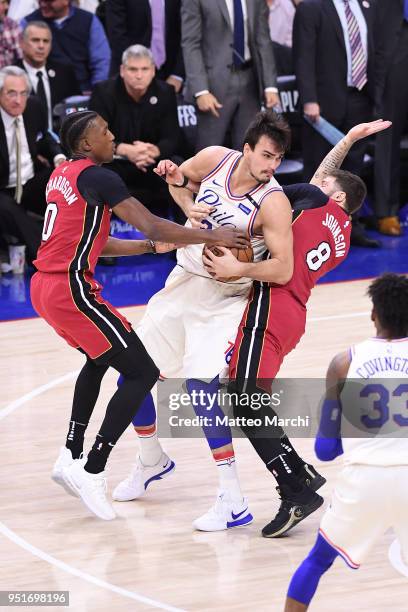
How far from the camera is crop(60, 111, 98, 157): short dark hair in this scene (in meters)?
5.31

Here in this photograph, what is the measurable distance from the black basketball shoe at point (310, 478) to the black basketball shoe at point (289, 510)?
95mm

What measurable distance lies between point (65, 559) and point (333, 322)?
4.07 m

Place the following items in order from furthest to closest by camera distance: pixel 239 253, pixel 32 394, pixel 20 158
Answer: pixel 20 158, pixel 32 394, pixel 239 253

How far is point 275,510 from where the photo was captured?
215 inches

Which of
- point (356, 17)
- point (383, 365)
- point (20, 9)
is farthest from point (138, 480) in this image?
point (20, 9)

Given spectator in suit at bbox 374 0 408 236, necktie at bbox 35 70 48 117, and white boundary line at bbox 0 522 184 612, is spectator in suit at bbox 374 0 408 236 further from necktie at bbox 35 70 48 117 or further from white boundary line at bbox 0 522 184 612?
white boundary line at bbox 0 522 184 612

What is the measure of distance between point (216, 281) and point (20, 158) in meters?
4.71

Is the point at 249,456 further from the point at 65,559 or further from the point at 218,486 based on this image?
the point at 65,559

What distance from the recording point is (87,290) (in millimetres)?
5355

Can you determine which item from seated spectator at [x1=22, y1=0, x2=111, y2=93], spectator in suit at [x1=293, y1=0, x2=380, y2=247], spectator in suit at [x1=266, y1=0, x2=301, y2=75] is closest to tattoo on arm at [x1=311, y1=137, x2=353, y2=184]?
spectator in suit at [x1=293, y1=0, x2=380, y2=247]

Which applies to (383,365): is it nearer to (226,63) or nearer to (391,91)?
(226,63)

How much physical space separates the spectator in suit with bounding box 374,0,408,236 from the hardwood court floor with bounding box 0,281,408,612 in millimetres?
4916

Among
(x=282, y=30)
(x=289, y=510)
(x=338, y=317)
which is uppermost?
(x=282, y=30)

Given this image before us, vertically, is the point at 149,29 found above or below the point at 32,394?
above
